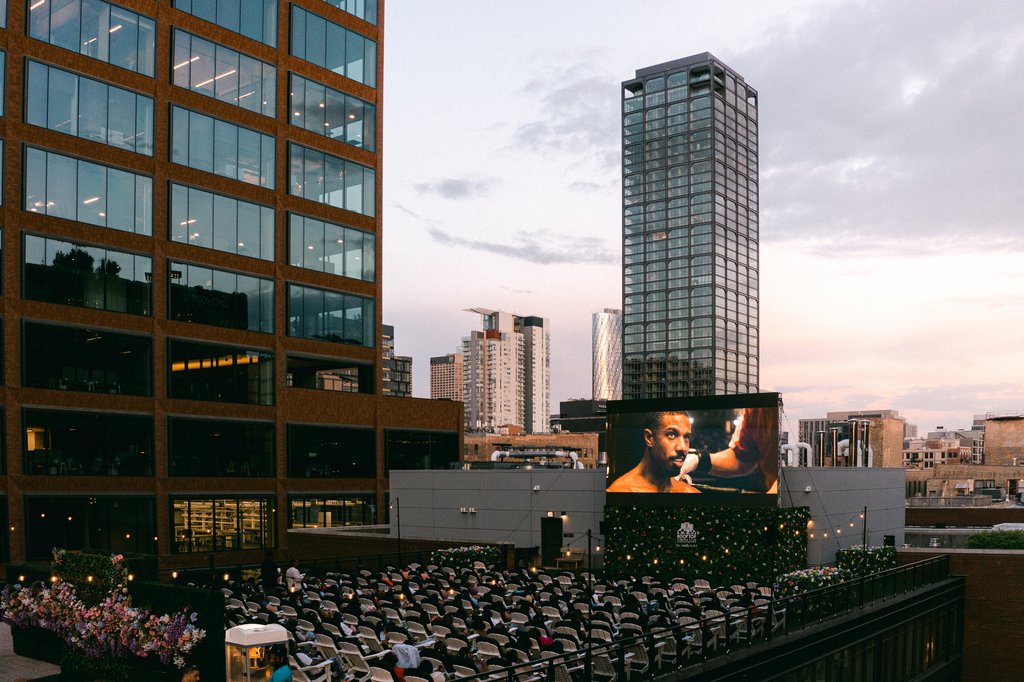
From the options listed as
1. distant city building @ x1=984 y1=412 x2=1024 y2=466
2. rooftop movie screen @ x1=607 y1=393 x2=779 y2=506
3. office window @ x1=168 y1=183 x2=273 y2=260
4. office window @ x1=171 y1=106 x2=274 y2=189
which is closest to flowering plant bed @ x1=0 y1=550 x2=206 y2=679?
rooftop movie screen @ x1=607 y1=393 x2=779 y2=506

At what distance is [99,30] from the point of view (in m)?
43.3

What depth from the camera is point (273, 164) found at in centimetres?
5138

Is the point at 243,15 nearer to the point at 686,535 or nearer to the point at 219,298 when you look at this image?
the point at 219,298

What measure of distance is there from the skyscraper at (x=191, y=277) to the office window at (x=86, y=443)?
0.10m

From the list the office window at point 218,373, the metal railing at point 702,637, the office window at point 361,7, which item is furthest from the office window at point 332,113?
the metal railing at point 702,637

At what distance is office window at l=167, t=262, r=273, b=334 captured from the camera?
4631 centimetres

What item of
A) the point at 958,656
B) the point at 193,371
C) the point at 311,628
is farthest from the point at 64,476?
the point at 958,656

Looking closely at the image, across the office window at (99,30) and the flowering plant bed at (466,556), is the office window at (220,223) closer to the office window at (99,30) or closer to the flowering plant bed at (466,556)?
the office window at (99,30)

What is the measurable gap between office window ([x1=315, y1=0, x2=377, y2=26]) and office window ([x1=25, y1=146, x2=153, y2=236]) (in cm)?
1874

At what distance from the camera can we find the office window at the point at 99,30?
4131 centimetres

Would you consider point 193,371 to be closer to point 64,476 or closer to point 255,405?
point 255,405

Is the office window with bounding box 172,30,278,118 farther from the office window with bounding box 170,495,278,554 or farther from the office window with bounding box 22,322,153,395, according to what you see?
the office window with bounding box 170,495,278,554

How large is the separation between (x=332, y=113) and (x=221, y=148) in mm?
8891

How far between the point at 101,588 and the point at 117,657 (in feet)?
4.77
